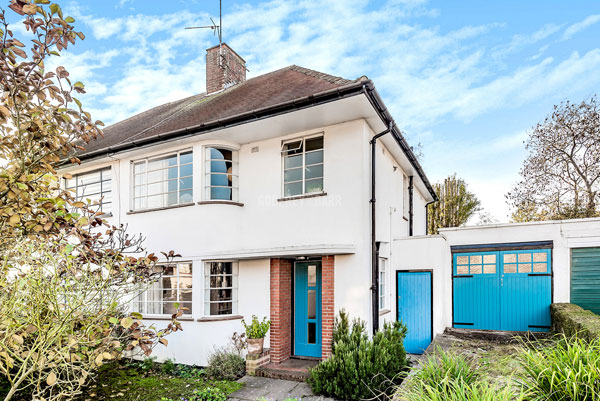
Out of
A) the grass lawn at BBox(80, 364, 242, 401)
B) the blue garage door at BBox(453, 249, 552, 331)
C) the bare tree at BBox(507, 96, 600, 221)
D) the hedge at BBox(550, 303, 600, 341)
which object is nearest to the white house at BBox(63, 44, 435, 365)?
the grass lawn at BBox(80, 364, 242, 401)

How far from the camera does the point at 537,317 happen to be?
9648mm

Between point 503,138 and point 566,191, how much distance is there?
5.16 metres

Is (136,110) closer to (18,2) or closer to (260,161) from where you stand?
(260,161)

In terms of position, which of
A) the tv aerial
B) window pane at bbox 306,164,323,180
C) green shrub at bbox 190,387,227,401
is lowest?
green shrub at bbox 190,387,227,401

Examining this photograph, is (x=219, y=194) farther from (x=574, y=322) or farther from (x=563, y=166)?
(x=563, y=166)

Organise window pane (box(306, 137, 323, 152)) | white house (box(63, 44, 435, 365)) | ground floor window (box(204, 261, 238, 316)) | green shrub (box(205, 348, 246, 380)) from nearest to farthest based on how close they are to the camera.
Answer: green shrub (box(205, 348, 246, 380)), white house (box(63, 44, 435, 365)), window pane (box(306, 137, 323, 152)), ground floor window (box(204, 261, 238, 316))

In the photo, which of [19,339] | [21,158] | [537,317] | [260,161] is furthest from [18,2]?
[537,317]

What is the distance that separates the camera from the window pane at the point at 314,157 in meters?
9.29

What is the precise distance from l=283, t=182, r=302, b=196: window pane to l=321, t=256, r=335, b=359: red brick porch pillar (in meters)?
1.91

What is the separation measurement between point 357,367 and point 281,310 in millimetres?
2796

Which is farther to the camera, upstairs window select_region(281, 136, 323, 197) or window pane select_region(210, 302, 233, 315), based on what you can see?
window pane select_region(210, 302, 233, 315)

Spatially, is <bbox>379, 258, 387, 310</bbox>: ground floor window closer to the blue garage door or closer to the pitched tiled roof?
the blue garage door

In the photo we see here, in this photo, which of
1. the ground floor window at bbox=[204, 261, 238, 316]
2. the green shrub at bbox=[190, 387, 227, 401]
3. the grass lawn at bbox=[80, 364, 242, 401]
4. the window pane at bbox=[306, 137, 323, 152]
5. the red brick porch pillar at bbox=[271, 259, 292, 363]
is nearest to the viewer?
the green shrub at bbox=[190, 387, 227, 401]

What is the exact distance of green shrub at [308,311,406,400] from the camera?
6781 millimetres
